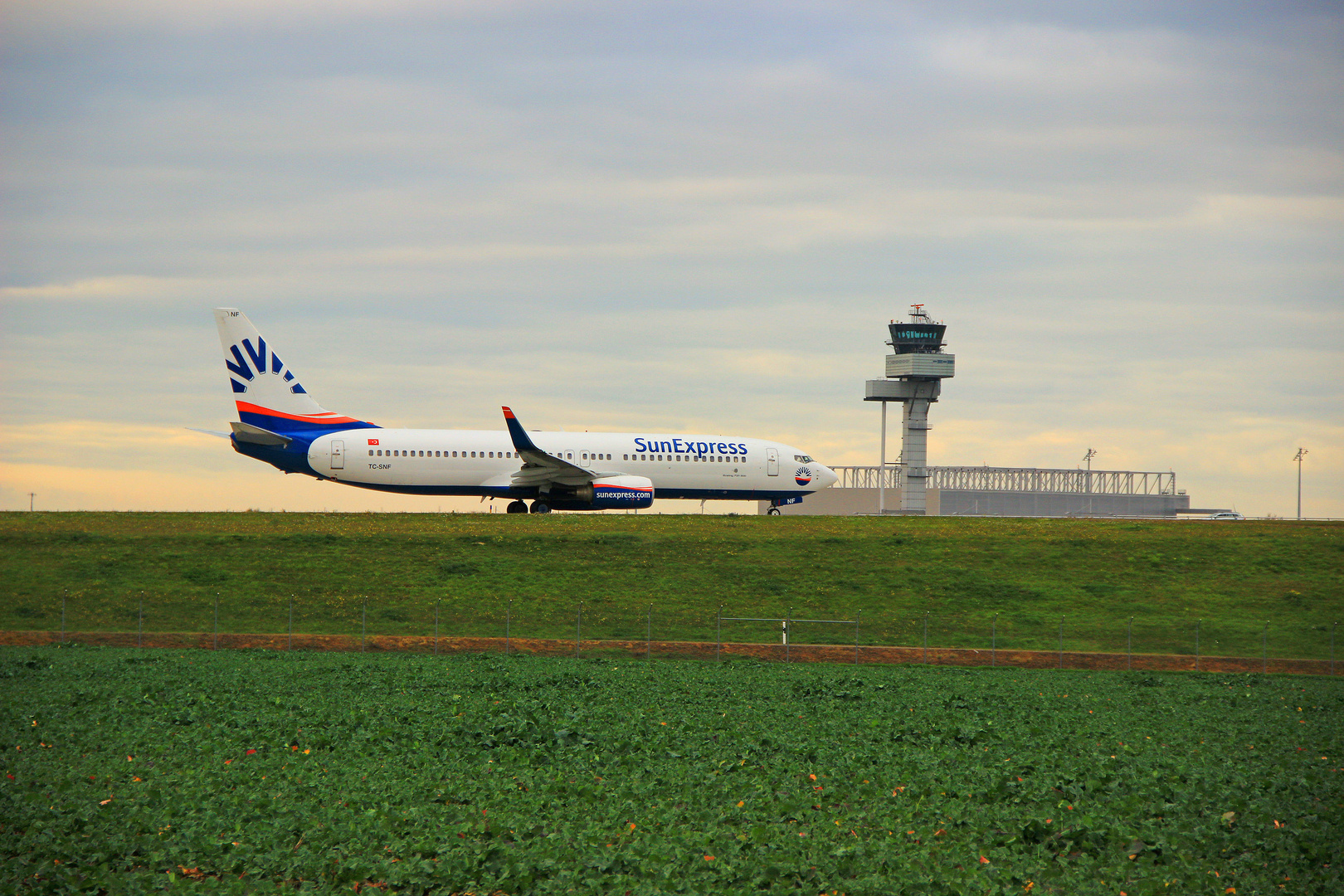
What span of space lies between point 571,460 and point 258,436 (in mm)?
14487

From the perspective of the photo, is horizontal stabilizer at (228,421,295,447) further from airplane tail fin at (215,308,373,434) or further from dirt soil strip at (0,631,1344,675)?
dirt soil strip at (0,631,1344,675)

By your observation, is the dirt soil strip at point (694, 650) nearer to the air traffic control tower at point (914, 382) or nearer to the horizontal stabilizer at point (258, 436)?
the horizontal stabilizer at point (258, 436)

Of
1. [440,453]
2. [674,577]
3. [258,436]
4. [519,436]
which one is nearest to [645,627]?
[674,577]

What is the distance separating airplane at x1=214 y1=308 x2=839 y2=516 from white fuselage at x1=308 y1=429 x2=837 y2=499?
5 centimetres

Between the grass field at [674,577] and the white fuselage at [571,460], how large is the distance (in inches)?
85.1

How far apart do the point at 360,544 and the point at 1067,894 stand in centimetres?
3911

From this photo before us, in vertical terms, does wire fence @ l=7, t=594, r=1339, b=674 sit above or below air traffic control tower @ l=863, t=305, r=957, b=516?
below

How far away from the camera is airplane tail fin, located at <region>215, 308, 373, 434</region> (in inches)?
2131

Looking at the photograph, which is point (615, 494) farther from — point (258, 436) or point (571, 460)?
point (258, 436)

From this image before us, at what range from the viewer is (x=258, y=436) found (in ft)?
173

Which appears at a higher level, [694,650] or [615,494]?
[615,494]

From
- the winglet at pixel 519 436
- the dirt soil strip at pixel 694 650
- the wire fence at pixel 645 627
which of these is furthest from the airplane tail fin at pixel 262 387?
the dirt soil strip at pixel 694 650

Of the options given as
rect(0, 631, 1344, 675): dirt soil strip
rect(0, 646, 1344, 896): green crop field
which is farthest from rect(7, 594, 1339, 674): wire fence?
rect(0, 646, 1344, 896): green crop field

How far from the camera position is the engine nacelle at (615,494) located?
177ft
